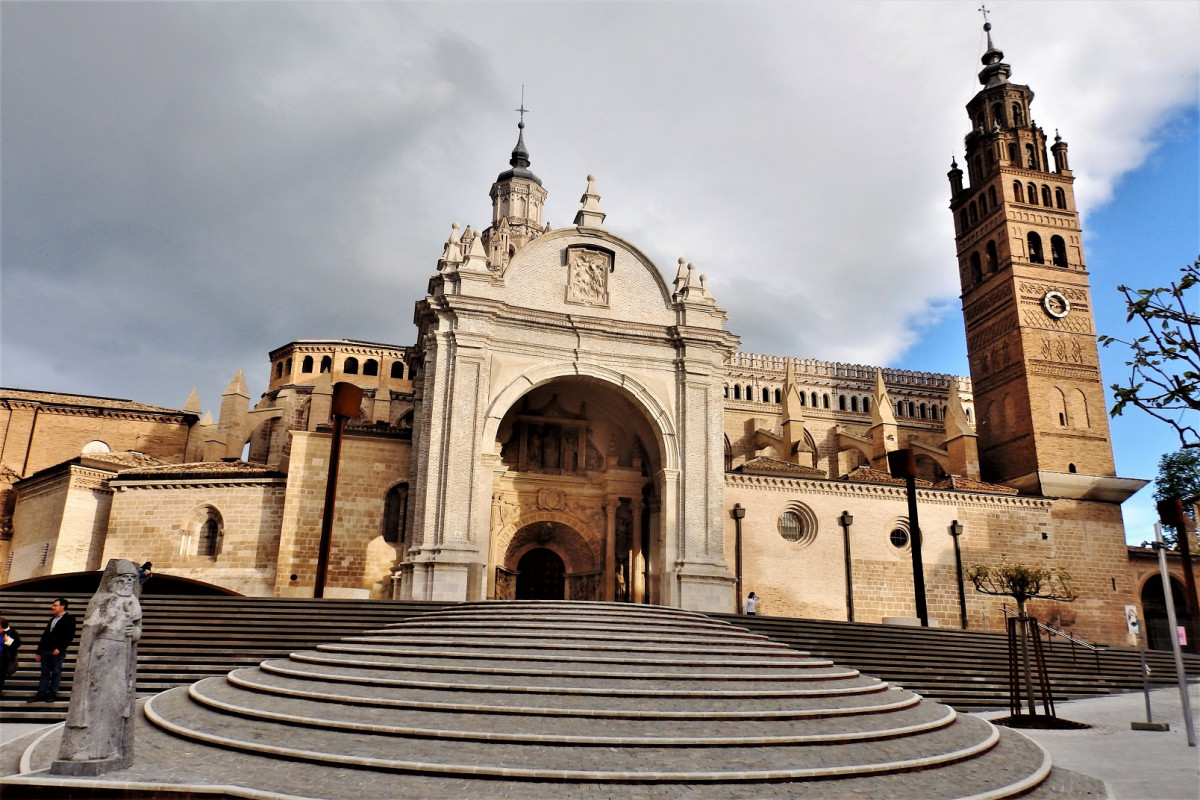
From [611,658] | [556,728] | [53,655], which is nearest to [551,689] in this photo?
[556,728]

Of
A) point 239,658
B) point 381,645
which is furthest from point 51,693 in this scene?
point 381,645

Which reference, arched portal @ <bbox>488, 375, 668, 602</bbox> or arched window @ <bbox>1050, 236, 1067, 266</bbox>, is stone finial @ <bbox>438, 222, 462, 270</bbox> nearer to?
A: arched portal @ <bbox>488, 375, 668, 602</bbox>

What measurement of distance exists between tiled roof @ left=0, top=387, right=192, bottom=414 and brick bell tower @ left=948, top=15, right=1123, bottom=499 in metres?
39.2

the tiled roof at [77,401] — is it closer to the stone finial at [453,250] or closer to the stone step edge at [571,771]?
the stone finial at [453,250]

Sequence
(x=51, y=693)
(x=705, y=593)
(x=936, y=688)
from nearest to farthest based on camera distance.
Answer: (x=51, y=693)
(x=936, y=688)
(x=705, y=593)

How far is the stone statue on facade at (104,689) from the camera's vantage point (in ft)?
21.5

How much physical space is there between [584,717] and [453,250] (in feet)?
54.0

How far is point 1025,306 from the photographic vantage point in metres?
38.3

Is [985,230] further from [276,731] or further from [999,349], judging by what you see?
[276,731]

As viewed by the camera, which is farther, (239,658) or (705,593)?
(705,593)

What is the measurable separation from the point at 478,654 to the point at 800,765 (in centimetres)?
547

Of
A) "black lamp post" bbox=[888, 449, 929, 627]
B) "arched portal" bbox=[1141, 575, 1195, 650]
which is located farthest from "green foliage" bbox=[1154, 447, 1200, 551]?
"black lamp post" bbox=[888, 449, 929, 627]

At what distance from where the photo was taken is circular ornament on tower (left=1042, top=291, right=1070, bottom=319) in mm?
38438

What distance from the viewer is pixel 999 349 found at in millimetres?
39156
